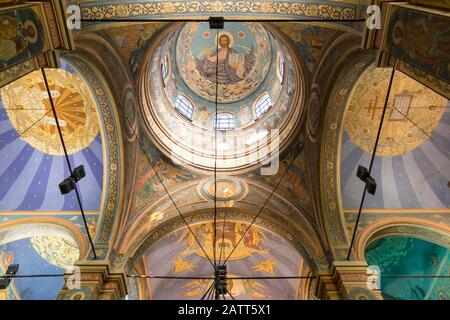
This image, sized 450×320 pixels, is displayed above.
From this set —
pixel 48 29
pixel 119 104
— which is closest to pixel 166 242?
pixel 119 104

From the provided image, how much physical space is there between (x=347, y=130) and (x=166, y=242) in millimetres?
7009

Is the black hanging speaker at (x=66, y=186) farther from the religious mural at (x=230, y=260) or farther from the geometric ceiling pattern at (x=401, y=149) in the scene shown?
the geometric ceiling pattern at (x=401, y=149)

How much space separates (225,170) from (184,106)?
3.72 meters

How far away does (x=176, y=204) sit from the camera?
10.8m

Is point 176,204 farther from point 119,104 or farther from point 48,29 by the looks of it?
point 48,29

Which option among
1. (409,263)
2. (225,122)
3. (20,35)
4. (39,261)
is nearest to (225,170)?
(225,122)

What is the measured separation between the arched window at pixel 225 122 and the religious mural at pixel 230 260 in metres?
3.89

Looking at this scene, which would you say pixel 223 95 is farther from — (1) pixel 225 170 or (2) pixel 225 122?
(1) pixel 225 170

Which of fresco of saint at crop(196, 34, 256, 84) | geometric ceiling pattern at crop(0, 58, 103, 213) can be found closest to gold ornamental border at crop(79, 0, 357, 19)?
geometric ceiling pattern at crop(0, 58, 103, 213)

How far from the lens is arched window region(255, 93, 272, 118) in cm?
1332

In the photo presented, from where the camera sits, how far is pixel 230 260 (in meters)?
13.4

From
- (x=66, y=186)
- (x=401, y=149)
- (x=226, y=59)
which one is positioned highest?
(x=226, y=59)

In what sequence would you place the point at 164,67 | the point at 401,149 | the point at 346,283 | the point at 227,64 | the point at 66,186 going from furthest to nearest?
the point at 227,64
the point at 164,67
the point at 401,149
the point at 346,283
the point at 66,186

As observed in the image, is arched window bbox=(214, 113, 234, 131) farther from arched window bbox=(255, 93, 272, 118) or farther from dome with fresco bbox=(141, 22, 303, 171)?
arched window bbox=(255, 93, 272, 118)
